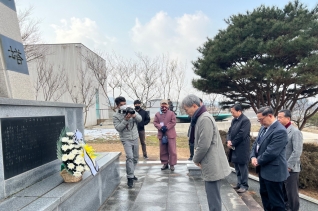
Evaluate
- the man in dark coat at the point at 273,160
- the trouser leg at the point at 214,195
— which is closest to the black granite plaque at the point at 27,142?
the trouser leg at the point at 214,195

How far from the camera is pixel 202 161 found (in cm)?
278

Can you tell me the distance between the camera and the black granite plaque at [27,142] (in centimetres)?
241

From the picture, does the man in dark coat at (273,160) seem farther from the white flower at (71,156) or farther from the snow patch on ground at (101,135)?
the snow patch on ground at (101,135)

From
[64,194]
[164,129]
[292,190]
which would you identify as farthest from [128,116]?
[292,190]

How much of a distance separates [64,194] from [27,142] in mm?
838

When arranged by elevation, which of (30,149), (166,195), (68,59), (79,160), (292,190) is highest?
(68,59)

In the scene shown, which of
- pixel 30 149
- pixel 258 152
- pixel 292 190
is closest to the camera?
pixel 30 149

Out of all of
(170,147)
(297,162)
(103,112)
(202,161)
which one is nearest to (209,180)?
(202,161)

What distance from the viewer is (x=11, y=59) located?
3.49 m

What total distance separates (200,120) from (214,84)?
5385 millimetres

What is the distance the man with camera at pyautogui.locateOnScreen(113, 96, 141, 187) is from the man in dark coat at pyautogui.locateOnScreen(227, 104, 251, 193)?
1768 millimetres

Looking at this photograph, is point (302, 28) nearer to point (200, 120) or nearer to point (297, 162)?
point (297, 162)

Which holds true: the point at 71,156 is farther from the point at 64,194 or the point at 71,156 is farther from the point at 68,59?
the point at 68,59

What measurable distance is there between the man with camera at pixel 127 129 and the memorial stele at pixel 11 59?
1.47m
